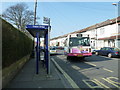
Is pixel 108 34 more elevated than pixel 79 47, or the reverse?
pixel 108 34

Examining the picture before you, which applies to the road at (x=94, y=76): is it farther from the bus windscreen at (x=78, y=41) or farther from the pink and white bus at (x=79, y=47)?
the bus windscreen at (x=78, y=41)

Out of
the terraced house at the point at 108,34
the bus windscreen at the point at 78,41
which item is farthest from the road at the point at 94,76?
the terraced house at the point at 108,34

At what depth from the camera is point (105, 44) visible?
94.6ft

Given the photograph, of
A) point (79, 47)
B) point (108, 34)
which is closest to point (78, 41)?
point (79, 47)

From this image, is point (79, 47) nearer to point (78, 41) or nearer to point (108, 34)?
point (78, 41)

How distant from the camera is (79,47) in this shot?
478 inches

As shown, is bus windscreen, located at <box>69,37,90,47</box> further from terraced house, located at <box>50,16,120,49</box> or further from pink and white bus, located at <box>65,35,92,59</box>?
terraced house, located at <box>50,16,120,49</box>

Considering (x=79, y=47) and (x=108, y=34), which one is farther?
(x=108, y=34)

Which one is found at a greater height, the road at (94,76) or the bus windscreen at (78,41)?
the bus windscreen at (78,41)

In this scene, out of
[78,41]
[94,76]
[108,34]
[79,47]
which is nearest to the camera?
[94,76]

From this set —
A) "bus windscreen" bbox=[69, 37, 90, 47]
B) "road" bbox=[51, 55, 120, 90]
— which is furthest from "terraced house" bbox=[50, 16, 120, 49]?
"road" bbox=[51, 55, 120, 90]

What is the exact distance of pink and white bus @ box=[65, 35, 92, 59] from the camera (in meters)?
12.1

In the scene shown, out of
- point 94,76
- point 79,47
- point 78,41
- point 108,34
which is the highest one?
point 108,34

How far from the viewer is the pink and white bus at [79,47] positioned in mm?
12141
